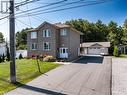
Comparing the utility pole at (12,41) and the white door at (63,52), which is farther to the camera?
the white door at (63,52)

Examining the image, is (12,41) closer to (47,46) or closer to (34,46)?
(47,46)

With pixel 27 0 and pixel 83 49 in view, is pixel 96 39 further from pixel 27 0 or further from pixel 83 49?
pixel 27 0

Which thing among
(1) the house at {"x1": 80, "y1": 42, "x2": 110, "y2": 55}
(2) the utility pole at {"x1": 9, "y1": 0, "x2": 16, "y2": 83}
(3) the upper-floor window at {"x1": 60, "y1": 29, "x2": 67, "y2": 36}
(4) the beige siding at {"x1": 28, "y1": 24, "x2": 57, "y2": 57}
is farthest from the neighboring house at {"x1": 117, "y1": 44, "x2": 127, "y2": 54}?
(2) the utility pole at {"x1": 9, "y1": 0, "x2": 16, "y2": 83}

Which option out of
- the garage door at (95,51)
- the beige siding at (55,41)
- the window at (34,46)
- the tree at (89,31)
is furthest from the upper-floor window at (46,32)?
the tree at (89,31)

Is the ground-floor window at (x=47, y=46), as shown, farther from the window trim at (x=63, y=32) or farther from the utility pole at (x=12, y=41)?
the utility pole at (x=12, y=41)

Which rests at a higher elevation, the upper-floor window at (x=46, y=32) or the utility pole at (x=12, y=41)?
the upper-floor window at (x=46, y=32)

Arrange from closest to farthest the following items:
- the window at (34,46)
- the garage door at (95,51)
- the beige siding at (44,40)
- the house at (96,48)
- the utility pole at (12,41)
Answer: the utility pole at (12,41) < the beige siding at (44,40) < the window at (34,46) < the house at (96,48) < the garage door at (95,51)

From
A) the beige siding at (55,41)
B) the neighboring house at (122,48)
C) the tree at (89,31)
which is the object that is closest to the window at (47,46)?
the beige siding at (55,41)

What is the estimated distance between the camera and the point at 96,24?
69.8 meters

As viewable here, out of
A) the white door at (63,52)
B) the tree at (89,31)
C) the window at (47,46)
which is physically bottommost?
the white door at (63,52)

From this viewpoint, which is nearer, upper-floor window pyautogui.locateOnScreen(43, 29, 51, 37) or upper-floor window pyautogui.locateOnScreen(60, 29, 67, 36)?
upper-floor window pyautogui.locateOnScreen(60, 29, 67, 36)

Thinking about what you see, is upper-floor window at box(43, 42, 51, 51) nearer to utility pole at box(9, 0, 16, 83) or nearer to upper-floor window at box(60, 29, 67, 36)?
upper-floor window at box(60, 29, 67, 36)

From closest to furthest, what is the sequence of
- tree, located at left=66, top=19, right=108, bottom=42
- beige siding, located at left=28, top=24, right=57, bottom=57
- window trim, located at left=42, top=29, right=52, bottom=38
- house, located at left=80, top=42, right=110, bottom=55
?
beige siding, located at left=28, top=24, right=57, bottom=57 → window trim, located at left=42, top=29, right=52, bottom=38 → house, located at left=80, top=42, right=110, bottom=55 → tree, located at left=66, top=19, right=108, bottom=42

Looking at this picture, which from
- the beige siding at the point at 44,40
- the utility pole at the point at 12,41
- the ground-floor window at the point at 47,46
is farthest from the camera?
the ground-floor window at the point at 47,46
